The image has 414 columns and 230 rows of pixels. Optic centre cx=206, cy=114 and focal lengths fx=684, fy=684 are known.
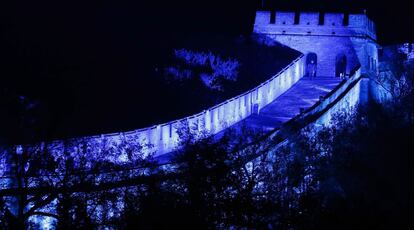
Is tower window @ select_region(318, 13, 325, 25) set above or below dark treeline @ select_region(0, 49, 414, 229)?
above

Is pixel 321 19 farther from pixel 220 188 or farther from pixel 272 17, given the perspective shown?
pixel 220 188

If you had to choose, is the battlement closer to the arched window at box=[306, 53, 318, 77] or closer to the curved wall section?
the arched window at box=[306, 53, 318, 77]

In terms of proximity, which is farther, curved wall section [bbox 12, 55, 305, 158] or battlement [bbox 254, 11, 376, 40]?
battlement [bbox 254, 11, 376, 40]

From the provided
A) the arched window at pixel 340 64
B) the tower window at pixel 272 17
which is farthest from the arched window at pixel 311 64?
the tower window at pixel 272 17

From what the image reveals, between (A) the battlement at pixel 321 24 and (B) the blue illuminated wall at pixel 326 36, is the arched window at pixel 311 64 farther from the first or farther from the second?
(A) the battlement at pixel 321 24

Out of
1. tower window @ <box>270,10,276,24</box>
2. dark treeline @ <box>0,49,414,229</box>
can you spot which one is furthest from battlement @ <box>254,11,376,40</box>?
dark treeline @ <box>0,49,414,229</box>

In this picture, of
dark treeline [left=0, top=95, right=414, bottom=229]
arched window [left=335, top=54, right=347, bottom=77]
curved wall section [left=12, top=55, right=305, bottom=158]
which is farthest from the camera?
arched window [left=335, top=54, right=347, bottom=77]

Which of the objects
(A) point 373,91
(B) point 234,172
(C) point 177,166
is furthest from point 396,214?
(A) point 373,91

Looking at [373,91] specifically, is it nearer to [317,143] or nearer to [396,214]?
[317,143]

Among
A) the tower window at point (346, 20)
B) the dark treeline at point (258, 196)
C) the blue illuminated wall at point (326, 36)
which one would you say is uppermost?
the tower window at point (346, 20)

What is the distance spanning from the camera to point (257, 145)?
19.9 metres

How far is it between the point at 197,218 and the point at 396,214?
4936mm

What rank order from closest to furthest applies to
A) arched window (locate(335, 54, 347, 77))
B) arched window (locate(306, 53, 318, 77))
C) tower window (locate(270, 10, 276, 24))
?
arched window (locate(306, 53, 318, 77))
arched window (locate(335, 54, 347, 77))
tower window (locate(270, 10, 276, 24))

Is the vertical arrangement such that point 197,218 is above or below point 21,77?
below
